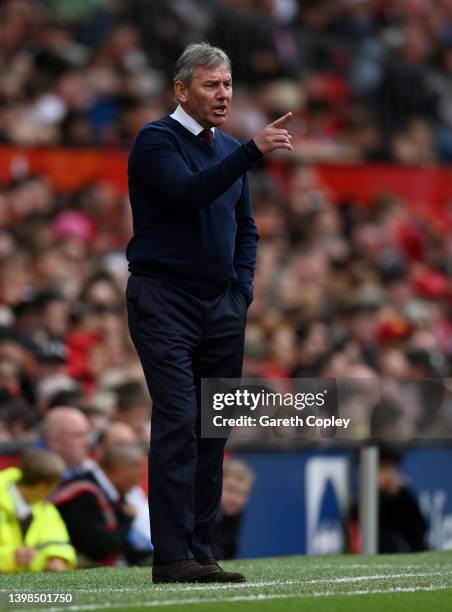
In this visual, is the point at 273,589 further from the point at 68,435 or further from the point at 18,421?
the point at 18,421

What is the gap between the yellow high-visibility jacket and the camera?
27.8 ft

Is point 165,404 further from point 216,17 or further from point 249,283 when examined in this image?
point 216,17

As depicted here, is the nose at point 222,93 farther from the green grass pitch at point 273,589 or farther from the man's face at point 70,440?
the man's face at point 70,440

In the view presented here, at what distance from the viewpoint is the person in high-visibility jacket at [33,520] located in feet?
27.7

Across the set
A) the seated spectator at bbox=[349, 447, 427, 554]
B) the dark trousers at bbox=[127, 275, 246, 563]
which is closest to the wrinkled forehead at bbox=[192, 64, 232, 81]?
the dark trousers at bbox=[127, 275, 246, 563]

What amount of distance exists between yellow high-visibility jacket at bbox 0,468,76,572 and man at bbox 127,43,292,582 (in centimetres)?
159

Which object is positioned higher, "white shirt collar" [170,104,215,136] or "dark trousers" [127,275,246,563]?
"white shirt collar" [170,104,215,136]

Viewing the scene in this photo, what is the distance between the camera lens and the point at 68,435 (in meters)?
9.59

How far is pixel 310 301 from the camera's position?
15695 millimetres

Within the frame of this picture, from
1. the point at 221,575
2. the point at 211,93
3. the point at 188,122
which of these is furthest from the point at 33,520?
the point at 211,93

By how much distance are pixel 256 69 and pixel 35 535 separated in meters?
11.5

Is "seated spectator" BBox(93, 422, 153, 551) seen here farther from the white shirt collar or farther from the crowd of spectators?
the crowd of spectators

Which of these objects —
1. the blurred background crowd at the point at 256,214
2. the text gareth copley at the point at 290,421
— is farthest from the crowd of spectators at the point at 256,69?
the text gareth copley at the point at 290,421

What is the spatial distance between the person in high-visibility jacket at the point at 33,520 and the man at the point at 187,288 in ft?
5.19
